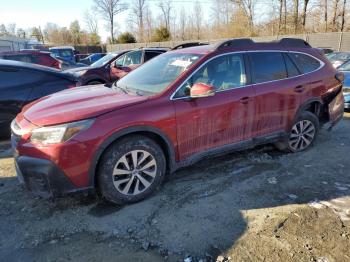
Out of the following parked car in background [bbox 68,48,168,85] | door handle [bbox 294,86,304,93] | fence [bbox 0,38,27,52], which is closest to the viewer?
door handle [bbox 294,86,304,93]

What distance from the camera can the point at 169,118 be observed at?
3734 millimetres

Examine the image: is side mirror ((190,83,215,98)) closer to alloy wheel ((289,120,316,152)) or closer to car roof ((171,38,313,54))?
car roof ((171,38,313,54))

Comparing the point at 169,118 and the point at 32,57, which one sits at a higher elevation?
the point at 32,57

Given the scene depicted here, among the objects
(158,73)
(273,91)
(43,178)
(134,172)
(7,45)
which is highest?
(7,45)

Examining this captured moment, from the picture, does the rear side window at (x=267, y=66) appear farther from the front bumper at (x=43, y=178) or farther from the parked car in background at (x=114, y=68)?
the parked car in background at (x=114, y=68)

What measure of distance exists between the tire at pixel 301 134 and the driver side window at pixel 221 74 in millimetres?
1323

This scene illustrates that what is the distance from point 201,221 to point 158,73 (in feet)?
6.57

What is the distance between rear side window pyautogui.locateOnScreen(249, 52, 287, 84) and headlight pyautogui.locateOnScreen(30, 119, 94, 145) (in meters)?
2.40

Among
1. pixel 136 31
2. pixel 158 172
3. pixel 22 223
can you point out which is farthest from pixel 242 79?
→ pixel 136 31

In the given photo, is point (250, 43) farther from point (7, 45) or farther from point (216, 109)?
point (7, 45)

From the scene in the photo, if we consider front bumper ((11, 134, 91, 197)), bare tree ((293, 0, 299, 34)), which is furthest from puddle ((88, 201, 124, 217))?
bare tree ((293, 0, 299, 34))

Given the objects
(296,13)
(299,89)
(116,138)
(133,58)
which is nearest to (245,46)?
(299,89)

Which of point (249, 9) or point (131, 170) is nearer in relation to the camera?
point (131, 170)

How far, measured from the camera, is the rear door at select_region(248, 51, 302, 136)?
4496mm
